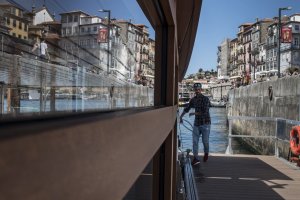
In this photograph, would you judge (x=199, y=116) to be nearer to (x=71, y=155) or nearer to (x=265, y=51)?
(x=71, y=155)

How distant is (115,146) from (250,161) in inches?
342

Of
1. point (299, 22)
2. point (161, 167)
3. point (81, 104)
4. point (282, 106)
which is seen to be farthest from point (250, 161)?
point (299, 22)

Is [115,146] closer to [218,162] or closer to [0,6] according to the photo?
[0,6]

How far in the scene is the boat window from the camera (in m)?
0.55

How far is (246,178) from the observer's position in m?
7.41

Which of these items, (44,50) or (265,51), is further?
(265,51)

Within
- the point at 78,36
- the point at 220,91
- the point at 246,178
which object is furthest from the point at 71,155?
the point at 220,91

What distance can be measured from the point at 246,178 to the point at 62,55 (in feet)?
23.0

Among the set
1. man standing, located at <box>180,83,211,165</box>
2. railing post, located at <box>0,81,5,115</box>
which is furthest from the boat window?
man standing, located at <box>180,83,211,165</box>

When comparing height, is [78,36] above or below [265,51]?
below

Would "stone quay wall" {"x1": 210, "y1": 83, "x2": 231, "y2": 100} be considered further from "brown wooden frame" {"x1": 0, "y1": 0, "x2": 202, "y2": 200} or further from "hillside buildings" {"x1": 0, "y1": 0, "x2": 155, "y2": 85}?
"brown wooden frame" {"x1": 0, "y1": 0, "x2": 202, "y2": 200}

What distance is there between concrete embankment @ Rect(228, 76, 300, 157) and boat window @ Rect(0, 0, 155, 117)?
27.7 feet

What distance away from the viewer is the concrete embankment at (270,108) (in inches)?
654

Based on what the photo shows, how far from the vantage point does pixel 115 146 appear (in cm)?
75
